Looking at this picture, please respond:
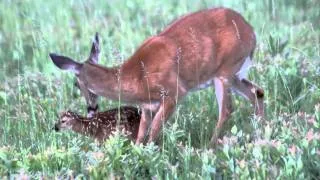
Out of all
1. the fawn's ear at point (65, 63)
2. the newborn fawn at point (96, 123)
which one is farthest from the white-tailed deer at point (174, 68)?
the newborn fawn at point (96, 123)

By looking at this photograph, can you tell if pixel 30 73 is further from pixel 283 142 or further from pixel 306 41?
pixel 283 142

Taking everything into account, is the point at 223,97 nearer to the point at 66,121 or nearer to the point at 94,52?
the point at 94,52

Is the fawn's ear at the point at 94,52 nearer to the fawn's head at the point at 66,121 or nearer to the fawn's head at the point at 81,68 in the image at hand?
the fawn's head at the point at 81,68

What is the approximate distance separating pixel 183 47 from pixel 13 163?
2.15 m

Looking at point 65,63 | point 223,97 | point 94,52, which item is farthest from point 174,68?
point 65,63

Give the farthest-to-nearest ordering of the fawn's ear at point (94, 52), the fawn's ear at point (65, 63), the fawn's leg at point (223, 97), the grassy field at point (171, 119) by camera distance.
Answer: the fawn's ear at point (94, 52), the fawn's leg at point (223, 97), the fawn's ear at point (65, 63), the grassy field at point (171, 119)

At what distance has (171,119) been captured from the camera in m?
8.67

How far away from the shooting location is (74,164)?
22.4 feet

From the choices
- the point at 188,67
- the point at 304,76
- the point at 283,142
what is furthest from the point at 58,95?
the point at 283,142

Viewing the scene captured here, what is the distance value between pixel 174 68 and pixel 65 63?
94 centimetres

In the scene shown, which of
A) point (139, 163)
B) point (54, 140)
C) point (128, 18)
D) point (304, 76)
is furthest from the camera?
point (128, 18)

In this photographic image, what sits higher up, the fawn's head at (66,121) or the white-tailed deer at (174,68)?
the white-tailed deer at (174,68)

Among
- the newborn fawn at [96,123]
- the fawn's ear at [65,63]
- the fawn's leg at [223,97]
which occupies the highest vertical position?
the fawn's ear at [65,63]

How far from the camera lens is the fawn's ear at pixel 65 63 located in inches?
317
